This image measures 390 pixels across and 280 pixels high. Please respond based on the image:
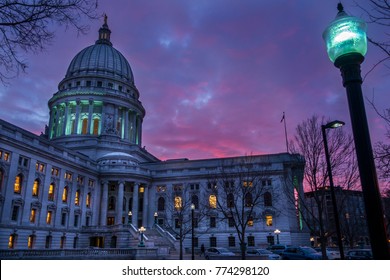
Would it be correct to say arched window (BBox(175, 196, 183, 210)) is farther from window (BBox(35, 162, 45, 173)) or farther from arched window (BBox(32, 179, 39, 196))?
window (BBox(35, 162, 45, 173))

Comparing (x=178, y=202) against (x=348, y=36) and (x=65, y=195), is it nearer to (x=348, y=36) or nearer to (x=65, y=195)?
(x=65, y=195)

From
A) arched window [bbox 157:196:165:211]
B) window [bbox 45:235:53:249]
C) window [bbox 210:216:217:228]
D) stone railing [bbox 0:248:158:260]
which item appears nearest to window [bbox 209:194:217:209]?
window [bbox 210:216:217:228]

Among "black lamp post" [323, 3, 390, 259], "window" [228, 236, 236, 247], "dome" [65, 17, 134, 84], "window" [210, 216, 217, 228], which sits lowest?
"window" [228, 236, 236, 247]

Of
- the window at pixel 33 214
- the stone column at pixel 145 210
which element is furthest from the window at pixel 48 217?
the stone column at pixel 145 210

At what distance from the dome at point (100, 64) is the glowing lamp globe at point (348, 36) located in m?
93.6

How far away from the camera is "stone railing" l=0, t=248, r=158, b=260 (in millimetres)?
29297

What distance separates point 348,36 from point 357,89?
2.27 feet

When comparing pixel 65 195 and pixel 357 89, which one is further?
pixel 65 195

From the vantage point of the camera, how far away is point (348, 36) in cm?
417

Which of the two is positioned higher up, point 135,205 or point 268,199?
point 268,199

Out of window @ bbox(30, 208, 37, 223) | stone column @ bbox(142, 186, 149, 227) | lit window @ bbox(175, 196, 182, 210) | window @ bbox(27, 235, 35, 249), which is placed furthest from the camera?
stone column @ bbox(142, 186, 149, 227)

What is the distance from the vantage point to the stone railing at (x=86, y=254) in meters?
29.3

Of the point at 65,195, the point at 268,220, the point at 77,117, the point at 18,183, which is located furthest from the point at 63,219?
the point at 268,220

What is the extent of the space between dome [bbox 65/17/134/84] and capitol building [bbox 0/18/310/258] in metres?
0.40
